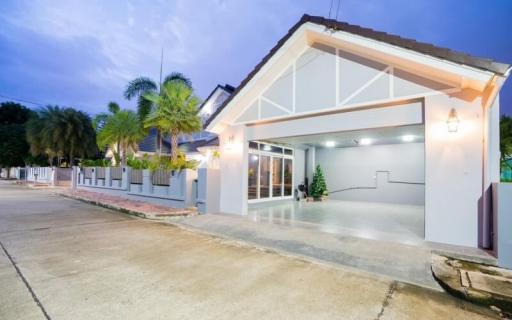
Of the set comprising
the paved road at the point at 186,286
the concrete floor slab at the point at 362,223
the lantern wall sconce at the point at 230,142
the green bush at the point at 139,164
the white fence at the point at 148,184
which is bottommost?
the paved road at the point at 186,286

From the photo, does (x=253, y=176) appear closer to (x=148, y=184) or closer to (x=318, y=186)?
(x=318, y=186)

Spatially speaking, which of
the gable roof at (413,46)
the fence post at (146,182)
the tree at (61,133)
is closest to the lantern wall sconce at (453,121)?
the gable roof at (413,46)

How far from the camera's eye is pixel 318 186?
1423 cm

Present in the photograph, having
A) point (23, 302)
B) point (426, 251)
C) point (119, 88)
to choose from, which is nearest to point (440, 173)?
point (426, 251)

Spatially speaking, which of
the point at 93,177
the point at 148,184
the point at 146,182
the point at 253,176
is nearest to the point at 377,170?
the point at 253,176

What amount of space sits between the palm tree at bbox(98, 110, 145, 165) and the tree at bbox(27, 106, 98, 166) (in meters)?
11.6

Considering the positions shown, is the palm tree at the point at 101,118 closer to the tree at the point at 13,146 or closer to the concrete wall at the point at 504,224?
the concrete wall at the point at 504,224

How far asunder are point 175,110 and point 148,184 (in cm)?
413

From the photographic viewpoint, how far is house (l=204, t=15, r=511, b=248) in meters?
5.19

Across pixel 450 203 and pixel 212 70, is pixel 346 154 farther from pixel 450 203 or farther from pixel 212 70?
pixel 212 70

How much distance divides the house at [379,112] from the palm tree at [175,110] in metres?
2.35

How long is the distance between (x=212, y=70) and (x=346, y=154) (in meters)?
103

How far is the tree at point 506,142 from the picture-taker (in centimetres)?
1423

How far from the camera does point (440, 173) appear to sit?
18.2ft
